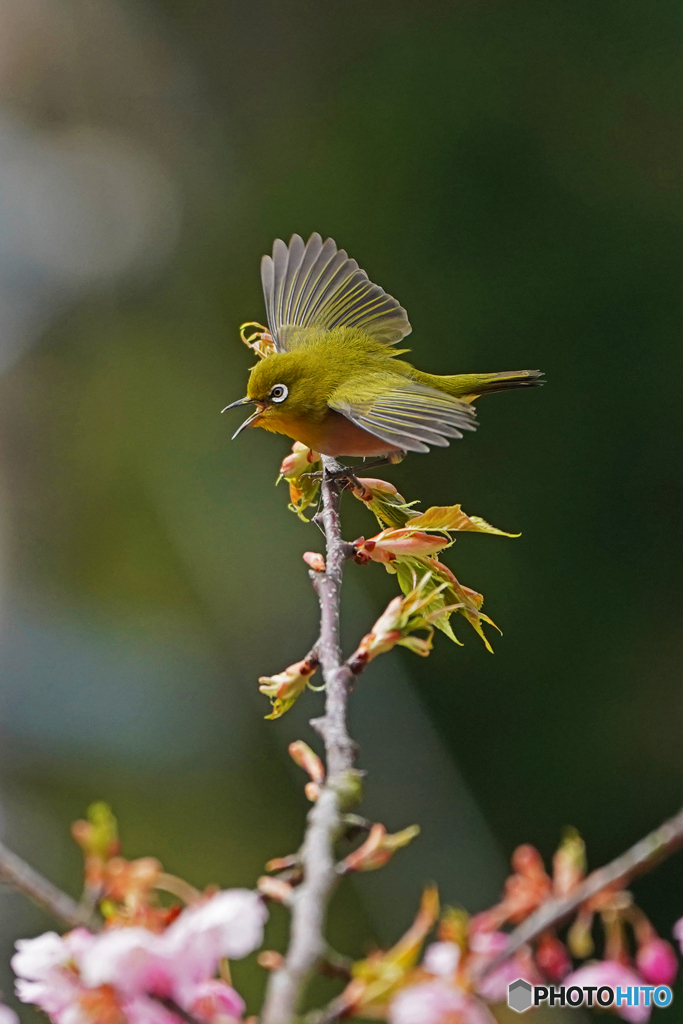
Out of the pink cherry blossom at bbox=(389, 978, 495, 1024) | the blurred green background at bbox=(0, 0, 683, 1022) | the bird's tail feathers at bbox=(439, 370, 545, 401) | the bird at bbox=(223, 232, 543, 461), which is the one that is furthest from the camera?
the blurred green background at bbox=(0, 0, 683, 1022)

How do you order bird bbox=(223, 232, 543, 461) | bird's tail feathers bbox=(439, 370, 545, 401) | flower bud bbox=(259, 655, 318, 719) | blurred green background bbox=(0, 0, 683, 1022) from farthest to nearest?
blurred green background bbox=(0, 0, 683, 1022)
bird's tail feathers bbox=(439, 370, 545, 401)
bird bbox=(223, 232, 543, 461)
flower bud bbox=(259, 655, 318, 719)

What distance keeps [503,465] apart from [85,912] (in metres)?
1.50

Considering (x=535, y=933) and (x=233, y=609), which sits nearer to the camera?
(x=535, y=933)

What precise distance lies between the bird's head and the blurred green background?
968 millimetres

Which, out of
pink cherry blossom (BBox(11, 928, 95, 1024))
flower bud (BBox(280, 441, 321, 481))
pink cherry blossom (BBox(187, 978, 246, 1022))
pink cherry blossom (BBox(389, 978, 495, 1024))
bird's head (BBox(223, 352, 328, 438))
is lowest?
pink cherry blossom (BBox(389, 978, 495, 1024))

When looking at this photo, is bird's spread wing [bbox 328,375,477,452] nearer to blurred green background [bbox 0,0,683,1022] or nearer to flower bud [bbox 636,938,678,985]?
flower bud [bbox 636,938,678,985]

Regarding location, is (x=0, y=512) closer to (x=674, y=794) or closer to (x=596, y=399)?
(x=596, y=399)

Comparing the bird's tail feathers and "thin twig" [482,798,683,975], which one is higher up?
the bird's tail feathers

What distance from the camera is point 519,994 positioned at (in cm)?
24

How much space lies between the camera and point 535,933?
0.21m

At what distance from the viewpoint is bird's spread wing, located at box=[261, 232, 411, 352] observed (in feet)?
2.01

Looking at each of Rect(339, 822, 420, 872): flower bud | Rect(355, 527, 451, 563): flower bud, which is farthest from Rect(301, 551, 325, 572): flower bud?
Rect(339, 822, 420, 872): flower bud

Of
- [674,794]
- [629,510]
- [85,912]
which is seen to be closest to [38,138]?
[629,510]

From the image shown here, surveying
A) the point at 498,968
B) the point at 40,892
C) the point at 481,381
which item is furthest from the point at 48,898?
the point at 481,381
